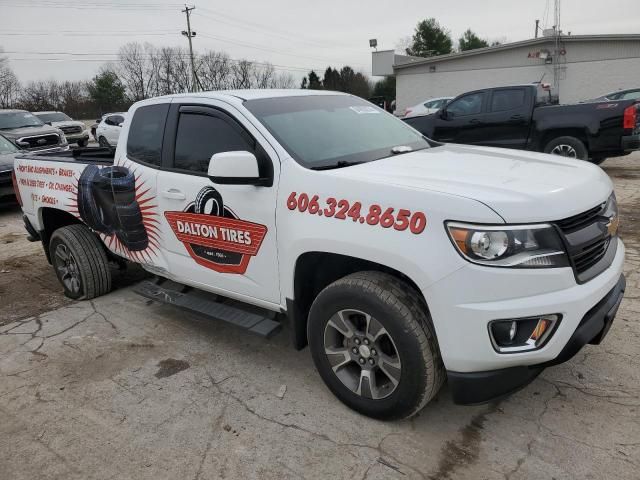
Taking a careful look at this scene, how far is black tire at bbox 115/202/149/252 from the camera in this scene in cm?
403

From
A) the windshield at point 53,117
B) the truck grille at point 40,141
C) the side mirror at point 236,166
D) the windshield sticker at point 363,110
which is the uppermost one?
the windshield at point 53,117

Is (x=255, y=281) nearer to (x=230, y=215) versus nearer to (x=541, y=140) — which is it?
(x=230, y=215)

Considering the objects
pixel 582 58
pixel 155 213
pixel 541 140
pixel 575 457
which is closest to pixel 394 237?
pixel 575 457

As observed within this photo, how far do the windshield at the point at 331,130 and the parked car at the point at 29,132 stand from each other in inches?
450

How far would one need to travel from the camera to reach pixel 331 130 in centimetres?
344

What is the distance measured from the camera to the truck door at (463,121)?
10602 mm

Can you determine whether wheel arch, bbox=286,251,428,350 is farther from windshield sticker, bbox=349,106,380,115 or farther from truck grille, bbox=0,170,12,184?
truck grille, bbox=0,170,12,184

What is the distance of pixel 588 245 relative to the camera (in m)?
2.48

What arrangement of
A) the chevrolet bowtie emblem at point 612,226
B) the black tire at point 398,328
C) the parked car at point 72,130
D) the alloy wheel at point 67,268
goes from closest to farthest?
1. the black tire at point 398,328
2. the chevrolet bowtie emblem at point 612,226
3. the alloy wheel at point 67,268
4. the parked car at point 72,130

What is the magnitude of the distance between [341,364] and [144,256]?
206 cm

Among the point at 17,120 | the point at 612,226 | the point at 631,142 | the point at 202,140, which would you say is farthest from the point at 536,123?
the point at 17,120

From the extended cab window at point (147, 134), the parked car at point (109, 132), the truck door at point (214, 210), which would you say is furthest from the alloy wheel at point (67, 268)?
the parked car at point (109, 132)

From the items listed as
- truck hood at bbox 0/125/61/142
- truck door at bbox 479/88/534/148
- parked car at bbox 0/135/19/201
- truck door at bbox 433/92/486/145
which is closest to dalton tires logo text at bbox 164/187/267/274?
parked car at bbox 0/135/19/201

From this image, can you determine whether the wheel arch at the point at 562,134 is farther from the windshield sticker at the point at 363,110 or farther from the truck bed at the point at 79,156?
the truck bed at the point at 79,156
